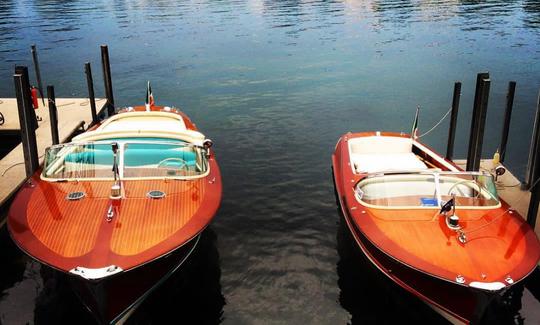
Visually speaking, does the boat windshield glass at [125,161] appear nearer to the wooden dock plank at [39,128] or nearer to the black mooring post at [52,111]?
the wooden dock plank at [39,128]

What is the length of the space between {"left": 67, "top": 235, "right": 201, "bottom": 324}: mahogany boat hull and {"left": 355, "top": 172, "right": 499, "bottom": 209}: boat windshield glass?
437 cm

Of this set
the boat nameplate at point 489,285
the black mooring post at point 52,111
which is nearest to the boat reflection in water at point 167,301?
the boat nameplate at point 489,285

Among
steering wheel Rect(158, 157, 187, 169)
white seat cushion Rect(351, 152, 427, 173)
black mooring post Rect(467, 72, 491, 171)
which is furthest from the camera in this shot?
black mooring post Rect(467, 72, 491, 171)

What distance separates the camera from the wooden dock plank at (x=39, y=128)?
46.3 ft

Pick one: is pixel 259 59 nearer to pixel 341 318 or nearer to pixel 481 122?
pixel 481 122

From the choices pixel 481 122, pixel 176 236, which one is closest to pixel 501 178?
pixel 481 122

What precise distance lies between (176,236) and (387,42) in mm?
33915

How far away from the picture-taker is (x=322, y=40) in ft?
135

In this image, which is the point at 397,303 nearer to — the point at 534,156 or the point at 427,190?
the point at 427,190

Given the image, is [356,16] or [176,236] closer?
[176,236]

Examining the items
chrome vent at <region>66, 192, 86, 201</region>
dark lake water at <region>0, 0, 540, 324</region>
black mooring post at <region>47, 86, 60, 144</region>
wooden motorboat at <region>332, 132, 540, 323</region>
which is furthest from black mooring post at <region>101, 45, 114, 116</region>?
wooden motorboat at <region>332, 132, 540, 323</region>

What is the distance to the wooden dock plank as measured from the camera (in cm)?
1412

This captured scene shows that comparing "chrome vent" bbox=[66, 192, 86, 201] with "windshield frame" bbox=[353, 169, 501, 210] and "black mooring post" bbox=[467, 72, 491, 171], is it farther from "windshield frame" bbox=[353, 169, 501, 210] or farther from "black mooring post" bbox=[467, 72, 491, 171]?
"black mooring post" bbox=[467, 72, 491, 171]

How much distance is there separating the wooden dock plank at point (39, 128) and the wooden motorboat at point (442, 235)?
9.22m
